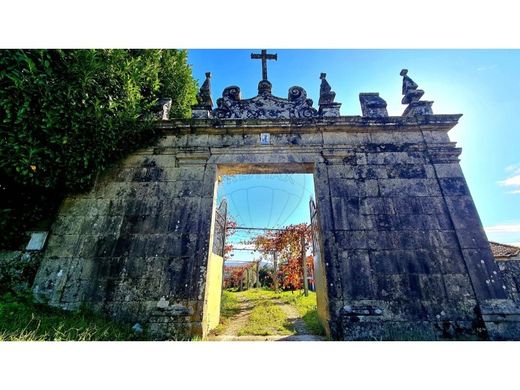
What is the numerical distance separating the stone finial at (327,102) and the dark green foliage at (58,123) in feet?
12.8

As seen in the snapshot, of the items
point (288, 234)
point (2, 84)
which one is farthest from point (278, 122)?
point (288, 234)

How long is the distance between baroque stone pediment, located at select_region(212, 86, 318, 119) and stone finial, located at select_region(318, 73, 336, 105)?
33cm

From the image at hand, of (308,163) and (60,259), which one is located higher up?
(308,163)

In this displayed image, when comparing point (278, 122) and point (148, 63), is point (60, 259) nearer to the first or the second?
point (148, 63)

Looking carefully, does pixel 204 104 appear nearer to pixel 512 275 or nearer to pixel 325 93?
pixel 325 93

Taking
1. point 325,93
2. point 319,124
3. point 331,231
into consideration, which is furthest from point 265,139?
point 331,231

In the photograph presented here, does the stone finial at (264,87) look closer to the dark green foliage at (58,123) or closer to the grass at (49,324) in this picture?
the dark green foliage at (58,123)

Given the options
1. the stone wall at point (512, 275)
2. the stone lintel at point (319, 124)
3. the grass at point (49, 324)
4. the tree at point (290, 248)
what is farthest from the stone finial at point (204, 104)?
the tree at point (290, 248)

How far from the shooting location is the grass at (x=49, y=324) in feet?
9.62

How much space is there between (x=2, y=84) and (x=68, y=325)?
156 inches

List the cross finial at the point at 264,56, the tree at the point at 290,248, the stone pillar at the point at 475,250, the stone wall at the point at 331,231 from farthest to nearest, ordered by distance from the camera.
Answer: the tree at the point at 290,248, the cross finial at the point at 264,56, the stone wall at the point at 331,231, the stone pillar at the point at 475,250

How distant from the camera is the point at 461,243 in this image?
4301mm

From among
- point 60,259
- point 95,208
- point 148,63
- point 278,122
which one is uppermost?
point 148,63

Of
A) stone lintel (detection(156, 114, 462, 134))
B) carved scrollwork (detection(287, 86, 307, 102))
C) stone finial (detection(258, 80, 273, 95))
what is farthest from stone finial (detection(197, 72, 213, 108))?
carved scrollwork (detection(287, 86, 307, 102))
